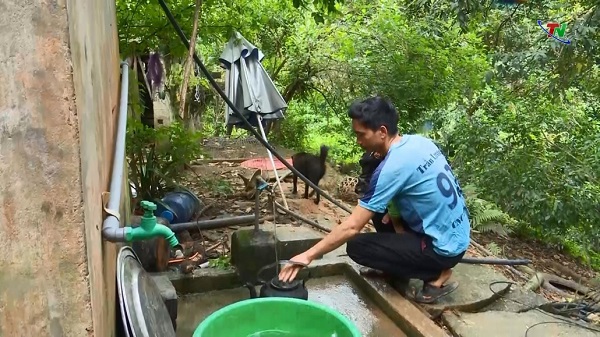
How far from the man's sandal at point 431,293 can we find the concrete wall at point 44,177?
8.01 ft

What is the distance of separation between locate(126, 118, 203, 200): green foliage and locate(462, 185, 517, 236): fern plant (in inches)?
165

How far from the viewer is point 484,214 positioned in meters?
7.20

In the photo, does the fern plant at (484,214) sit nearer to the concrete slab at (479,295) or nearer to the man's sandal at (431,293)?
the concrete slab at (479,295)

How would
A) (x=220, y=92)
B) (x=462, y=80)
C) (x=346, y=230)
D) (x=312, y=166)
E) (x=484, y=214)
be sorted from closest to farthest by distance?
(x=346, y=230)
(x=220, y=92)
(x=312, y=166)
(x=484, y=214)
(x=462, y=80)

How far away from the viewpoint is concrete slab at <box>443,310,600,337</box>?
310 cm

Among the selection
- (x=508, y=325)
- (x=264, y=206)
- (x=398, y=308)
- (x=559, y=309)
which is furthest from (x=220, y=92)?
(x=559, y=309)

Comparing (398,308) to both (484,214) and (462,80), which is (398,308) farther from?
(462,80)

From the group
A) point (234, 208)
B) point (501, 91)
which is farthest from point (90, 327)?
point (501, 91)

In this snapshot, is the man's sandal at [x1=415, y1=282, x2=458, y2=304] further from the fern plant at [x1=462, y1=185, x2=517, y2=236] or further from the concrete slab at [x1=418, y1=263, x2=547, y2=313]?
the fern plant at [x1=462, y1=185, x2=517, y2=236]

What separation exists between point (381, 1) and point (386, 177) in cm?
719

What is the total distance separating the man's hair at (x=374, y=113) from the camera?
9.84 feet

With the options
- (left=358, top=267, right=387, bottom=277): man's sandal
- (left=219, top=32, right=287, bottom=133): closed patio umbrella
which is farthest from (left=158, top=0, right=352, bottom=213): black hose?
(left=358, top=267, right=387, bottom=277): man's sandal

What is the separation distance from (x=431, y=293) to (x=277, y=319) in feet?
4.27

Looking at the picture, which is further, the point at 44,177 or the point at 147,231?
the point at 147,231
